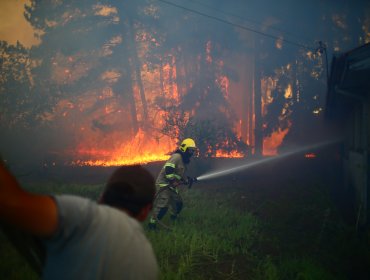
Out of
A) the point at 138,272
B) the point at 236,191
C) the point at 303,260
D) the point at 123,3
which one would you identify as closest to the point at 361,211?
the point at 303,260

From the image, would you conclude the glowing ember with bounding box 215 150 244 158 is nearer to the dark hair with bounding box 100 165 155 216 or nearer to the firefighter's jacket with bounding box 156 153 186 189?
the firefighter's jacket with bounding box 156 153 186 189

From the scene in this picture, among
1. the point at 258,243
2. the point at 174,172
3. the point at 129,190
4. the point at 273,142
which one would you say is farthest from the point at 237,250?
the point at 273,142

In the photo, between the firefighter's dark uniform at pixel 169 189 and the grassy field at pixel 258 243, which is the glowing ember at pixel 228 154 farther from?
the firefighter's dark uniform at pixel 169 189

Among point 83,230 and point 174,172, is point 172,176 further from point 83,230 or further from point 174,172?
point 83,230

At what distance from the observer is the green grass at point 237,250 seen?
550 centimetres

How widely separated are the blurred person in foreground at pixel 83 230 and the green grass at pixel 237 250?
13.4 ft

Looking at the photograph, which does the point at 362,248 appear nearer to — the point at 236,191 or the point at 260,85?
the point at 236,191

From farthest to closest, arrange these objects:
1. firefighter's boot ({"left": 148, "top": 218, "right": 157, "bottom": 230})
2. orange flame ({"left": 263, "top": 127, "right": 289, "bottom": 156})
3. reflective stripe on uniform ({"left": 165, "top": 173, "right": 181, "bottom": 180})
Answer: orange flame ({"left": 263, "top": 127, "right": 289, "bottom": 156})
reflective stripe on uniform ({"left": 165, "top": 173, "right": 181, "bottom": 180})
firefighter's boot ({"left": 148, "top": 218, "right": 157, "bottom": 230})

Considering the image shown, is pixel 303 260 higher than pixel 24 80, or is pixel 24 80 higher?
pixel 24 80

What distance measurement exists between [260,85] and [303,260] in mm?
21807

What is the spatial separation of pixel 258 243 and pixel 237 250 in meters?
0.82

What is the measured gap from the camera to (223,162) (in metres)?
18.1

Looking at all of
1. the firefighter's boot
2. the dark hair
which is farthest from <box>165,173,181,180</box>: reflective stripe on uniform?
the dark hair

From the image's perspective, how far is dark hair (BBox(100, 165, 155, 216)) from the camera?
1.55 meters
